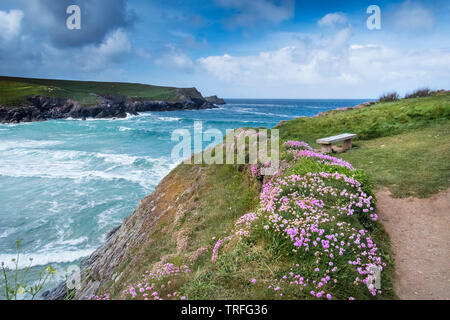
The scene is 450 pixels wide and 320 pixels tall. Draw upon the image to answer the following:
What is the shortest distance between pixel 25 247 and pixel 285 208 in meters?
13.6

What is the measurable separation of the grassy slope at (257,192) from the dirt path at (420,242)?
0.27 metres

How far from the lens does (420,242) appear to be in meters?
5.37

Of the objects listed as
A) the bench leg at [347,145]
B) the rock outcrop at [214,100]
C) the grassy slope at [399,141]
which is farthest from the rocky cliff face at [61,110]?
the bench leg at [347,145]

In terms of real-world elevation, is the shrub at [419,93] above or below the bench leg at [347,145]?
above

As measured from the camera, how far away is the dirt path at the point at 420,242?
13.7 ft

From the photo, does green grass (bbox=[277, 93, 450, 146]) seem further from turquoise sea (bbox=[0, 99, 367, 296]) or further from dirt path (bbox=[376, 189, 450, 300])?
turquoise sea (bbox=[0, 99, 367, 296])

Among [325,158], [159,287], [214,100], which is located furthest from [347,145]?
[214,100]

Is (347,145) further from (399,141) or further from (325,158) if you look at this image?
(325,158)

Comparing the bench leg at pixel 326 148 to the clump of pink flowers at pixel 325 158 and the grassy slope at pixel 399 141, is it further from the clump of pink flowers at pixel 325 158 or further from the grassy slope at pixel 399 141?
Answer: the clump of pink flowers at pixel 325 158

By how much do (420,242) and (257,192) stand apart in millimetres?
4038

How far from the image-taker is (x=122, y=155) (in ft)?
101
